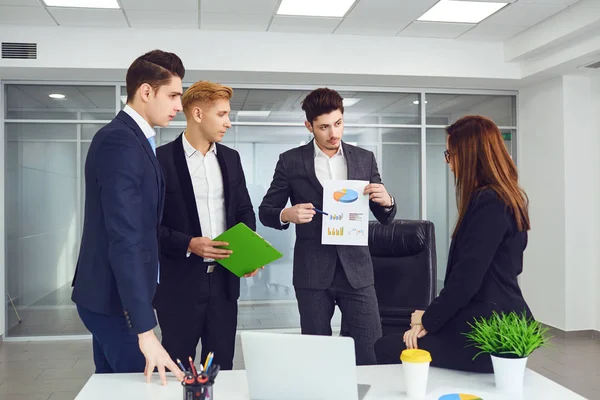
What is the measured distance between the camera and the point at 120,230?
1.70m

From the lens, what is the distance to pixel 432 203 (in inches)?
262

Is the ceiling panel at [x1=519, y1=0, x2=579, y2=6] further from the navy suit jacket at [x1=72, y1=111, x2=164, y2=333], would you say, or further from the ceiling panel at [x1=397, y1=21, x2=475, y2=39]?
the navy suit jacket at [x1=72, y1=111, x2=164, y2=333]

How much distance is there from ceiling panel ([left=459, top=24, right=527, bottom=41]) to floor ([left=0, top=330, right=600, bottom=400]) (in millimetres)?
2858

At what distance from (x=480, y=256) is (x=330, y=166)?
1.03 metres

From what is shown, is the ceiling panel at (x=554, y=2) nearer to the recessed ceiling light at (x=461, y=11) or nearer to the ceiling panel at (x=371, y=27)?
the recessed ceiling light at (x=461, y=11)

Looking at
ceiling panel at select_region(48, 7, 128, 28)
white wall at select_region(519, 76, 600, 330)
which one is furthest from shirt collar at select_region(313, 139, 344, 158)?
white wall at select_region(519, 76, 600, 330)

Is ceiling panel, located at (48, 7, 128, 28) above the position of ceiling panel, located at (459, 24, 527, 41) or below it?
above

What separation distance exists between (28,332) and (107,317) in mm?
4900

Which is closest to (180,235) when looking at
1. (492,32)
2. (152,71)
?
(152,71)

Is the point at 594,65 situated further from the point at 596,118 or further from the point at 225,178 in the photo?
the point at 225,178

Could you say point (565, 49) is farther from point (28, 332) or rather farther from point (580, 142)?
point (28, 332)

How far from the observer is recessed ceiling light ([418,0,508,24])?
4.86m

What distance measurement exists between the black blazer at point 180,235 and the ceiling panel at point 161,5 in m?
2.54

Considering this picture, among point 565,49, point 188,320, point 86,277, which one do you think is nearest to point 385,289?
point 188,320
